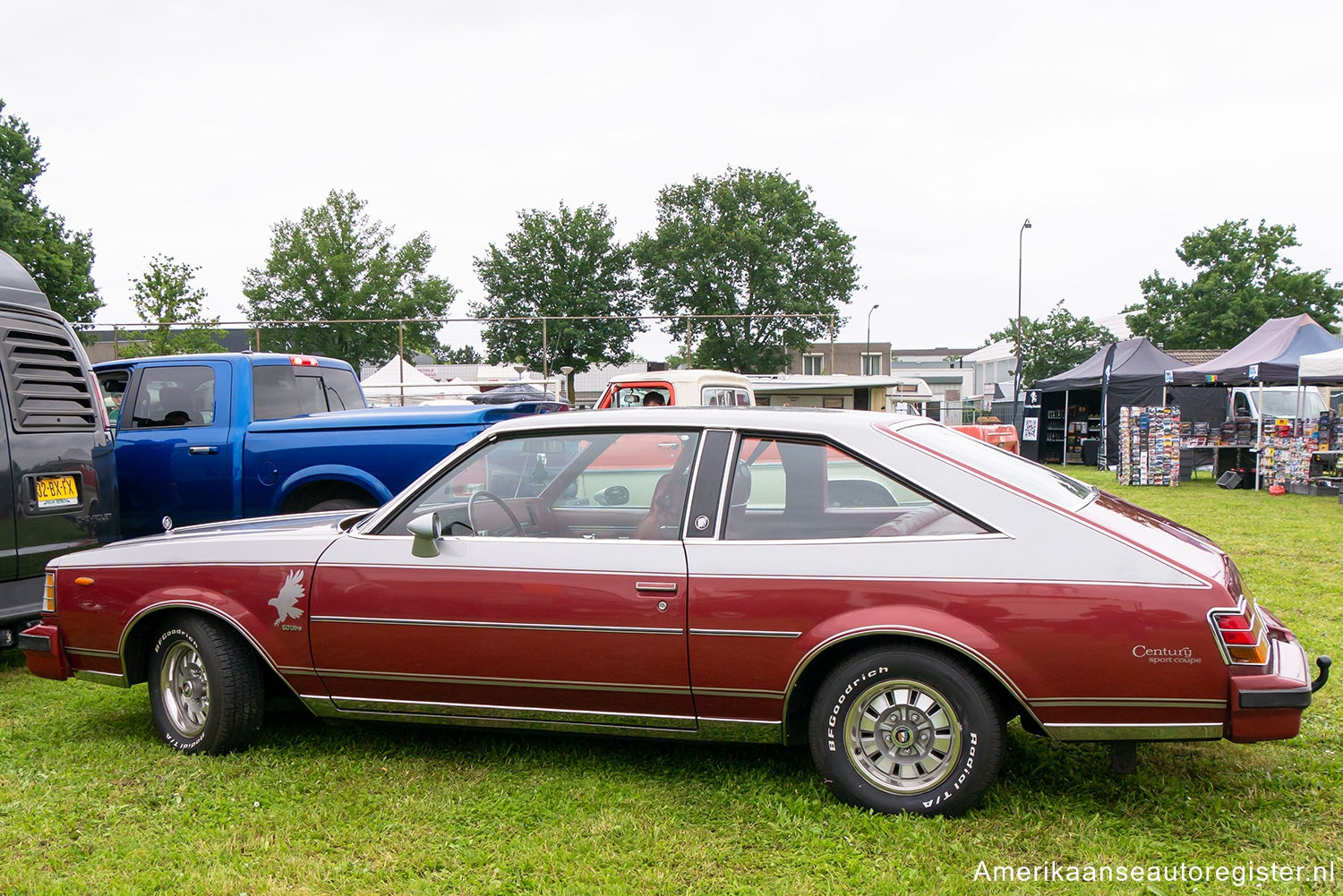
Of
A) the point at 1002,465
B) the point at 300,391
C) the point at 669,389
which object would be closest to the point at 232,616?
the point at 1002,465

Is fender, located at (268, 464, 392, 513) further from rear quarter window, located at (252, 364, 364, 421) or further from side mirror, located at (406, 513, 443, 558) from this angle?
side mirror, located at (406, 513, 443, 558)

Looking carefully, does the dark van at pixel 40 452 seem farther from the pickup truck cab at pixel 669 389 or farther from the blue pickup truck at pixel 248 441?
the pickup truck cab at pixel 669 389

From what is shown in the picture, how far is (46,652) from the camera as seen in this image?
4.13 meters

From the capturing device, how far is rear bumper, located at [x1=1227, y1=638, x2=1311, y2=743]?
9.21 feet

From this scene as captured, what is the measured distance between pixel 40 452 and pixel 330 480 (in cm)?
177

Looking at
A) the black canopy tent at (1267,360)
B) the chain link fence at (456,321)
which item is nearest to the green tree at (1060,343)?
the chain link fence at (456,321)

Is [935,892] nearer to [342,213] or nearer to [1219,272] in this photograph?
[1219,272]

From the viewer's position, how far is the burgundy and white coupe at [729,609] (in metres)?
2.93

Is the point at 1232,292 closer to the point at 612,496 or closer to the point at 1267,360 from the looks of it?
the point at 1267,360

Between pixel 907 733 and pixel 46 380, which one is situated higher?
pixel 46 380

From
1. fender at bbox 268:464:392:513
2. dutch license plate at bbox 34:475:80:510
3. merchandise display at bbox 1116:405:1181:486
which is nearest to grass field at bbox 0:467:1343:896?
dutch license plate at bbox 34:475:80:510

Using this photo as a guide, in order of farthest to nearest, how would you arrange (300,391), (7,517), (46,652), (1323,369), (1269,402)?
(1269,402) < (1323,369) < (300,391) < (7,517) < (46,652)

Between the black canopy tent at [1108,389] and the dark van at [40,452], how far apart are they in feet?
66.5

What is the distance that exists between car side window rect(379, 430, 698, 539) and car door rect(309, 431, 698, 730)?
10 millimetres
